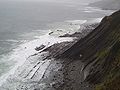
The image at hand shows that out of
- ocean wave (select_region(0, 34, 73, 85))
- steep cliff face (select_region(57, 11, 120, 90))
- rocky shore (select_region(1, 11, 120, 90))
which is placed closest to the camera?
steep cliff face (select_region(57, 11, 120, 90))

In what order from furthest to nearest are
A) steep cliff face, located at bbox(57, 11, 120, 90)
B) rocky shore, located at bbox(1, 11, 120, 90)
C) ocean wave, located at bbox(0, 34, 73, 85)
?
ocean wave, located at bbox(0, 34, 73, 85) → rocky shore, located at bbox(1, 11, 120, 90) → steep cliff face, located at bbox(57, 11, 120, 90)

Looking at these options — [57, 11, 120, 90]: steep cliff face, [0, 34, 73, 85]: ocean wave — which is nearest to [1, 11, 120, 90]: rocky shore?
[57, 11, 120, 90]: steep cliff face

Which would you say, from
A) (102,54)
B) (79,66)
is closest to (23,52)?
(79,66)

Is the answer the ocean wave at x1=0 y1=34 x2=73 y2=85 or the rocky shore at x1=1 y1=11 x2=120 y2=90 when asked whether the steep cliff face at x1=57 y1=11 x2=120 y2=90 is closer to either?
the rocky shore at x1=1 y1=11 x2=120 y2=90

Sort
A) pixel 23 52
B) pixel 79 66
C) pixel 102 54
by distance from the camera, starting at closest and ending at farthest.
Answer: pixel 102 54 < pixel 79 66 < pixel 23 52

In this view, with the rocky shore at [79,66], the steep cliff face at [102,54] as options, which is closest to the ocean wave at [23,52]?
the rocky shore at [79,66]

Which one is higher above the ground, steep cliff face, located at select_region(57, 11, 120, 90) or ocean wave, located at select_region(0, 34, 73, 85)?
steep cliff face, located at select_region(57, 11, 120, 90)

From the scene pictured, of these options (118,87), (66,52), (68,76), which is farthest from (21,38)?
(118,87)

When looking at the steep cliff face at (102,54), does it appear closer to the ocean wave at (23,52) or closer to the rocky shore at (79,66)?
the rocky shore at (79,66)

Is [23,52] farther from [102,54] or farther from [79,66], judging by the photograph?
[102,54]

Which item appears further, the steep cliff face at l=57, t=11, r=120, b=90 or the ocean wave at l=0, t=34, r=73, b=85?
the ocean wave at l=0, t=34, r=73, b=85
